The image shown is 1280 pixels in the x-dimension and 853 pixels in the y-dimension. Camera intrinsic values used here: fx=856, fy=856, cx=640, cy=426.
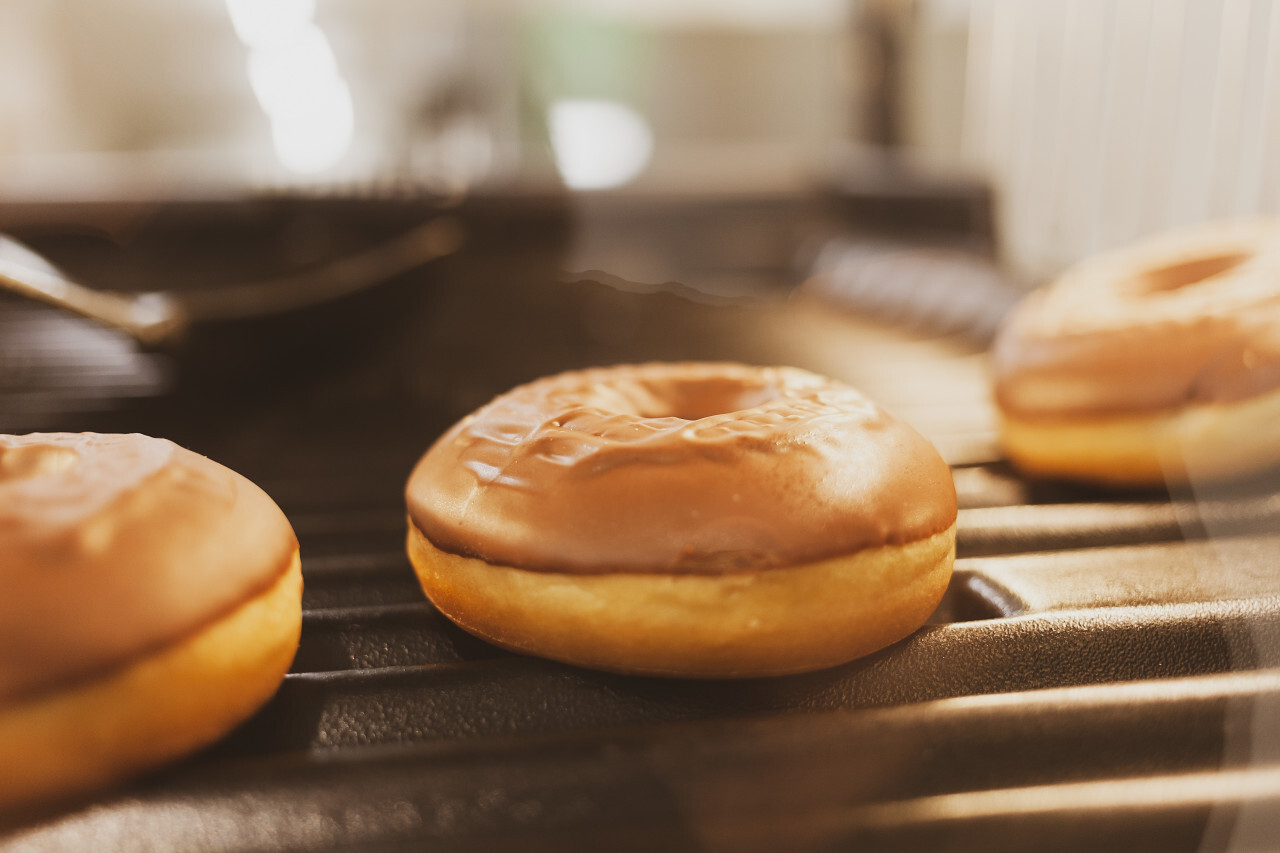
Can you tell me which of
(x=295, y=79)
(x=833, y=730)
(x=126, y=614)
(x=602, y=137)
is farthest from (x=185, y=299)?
(x=602, y=137)

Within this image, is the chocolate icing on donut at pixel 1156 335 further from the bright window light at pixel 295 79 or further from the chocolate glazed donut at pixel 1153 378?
the bright window light at pixel 295 79

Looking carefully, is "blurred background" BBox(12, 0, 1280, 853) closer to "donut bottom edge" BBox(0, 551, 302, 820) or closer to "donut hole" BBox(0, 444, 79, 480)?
"donut bottom edge" BBox(0, 551, 302, 820)

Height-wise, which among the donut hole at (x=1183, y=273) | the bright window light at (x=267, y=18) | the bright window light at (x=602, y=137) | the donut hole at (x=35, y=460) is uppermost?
the bright window light at (x=267, y=18)

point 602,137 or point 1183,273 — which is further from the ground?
point 1183,273

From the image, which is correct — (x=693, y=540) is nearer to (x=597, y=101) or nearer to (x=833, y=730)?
(x=833, y=730)

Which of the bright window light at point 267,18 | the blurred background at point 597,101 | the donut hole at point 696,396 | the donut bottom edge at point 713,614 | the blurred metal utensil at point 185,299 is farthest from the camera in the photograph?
the bright window light at point 267,18

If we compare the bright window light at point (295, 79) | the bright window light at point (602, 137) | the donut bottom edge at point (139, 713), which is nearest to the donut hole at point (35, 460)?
the donut bottom edge at point (139, 713)
